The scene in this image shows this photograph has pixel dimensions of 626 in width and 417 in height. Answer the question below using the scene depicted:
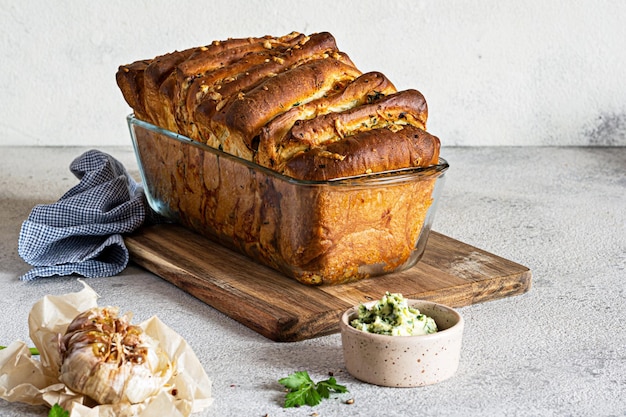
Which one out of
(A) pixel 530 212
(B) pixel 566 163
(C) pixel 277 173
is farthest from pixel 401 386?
(B) pixel 566 163

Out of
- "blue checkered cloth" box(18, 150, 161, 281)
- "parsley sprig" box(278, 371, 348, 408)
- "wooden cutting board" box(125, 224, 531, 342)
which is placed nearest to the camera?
"parsley sprig" box(278, 371, 348, 408)

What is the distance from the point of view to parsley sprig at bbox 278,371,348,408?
1.76m

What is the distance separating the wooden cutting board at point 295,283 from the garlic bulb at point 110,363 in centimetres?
43

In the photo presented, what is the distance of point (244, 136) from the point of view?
2.30 meters

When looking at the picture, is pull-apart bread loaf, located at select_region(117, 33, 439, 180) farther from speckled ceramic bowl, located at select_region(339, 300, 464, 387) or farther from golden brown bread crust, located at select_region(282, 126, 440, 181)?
speckled ceramic bowl, located at select_region(339, 300, 464, 387)

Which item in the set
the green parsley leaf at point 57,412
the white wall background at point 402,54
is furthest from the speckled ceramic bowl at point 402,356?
the white wall background at point 402,54

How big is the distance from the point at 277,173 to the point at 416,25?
2364mm

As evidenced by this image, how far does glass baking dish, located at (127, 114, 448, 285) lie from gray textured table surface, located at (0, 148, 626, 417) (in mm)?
204

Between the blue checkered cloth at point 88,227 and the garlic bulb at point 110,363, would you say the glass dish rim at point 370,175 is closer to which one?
the blue checkered cloth at point 88,227

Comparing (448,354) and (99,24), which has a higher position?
(99,24)

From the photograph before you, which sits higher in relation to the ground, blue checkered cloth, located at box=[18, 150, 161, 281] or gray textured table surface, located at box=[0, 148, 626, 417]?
blue checkered cloth, located at box=[18, 150, 161, 281]

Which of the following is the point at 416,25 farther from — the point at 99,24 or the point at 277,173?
the point at 277,173

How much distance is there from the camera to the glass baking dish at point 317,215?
215cm

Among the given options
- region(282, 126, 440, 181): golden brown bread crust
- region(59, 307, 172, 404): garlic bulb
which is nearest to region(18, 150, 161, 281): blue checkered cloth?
region(282, 126, 440, 181): golden brown bread crust
